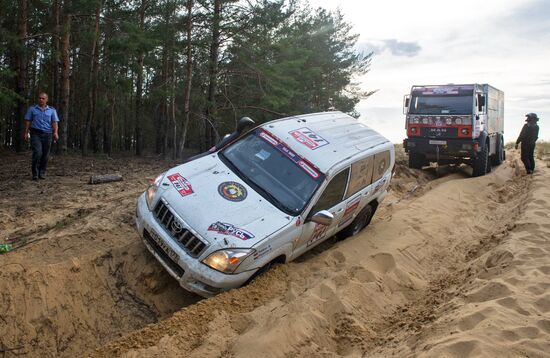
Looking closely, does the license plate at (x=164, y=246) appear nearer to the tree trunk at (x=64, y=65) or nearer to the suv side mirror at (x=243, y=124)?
the suv side mirror at (x=243, y=124)

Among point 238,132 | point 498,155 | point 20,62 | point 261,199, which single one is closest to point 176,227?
point 261,199

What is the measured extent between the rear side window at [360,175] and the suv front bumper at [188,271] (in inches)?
86.6

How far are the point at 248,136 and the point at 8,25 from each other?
16198mm

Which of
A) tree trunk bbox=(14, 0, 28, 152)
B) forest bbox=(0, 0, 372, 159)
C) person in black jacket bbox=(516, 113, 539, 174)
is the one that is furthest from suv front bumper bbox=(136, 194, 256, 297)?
person in black jacket bbox=(516, 113, 539, 174)

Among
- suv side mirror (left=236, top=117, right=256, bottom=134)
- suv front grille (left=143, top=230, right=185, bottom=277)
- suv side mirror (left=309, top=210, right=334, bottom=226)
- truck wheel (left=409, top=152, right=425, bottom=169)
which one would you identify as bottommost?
suv front grille (left=143, top=230, right=185, bottom=277)

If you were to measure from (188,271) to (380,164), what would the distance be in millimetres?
3768

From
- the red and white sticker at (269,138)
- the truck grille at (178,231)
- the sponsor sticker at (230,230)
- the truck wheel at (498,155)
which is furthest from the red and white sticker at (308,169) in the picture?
the truck wheel at (498,155)

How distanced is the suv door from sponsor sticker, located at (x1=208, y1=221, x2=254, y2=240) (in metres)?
0.90

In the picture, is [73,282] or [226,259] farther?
[73,282]

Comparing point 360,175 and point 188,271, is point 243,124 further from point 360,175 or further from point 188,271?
point 188,271

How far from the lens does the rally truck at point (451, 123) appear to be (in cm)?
1246

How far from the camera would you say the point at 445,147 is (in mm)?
12797

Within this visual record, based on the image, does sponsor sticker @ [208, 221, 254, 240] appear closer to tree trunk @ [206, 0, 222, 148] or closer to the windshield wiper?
the windshield wiper

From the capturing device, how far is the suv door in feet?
17.5
